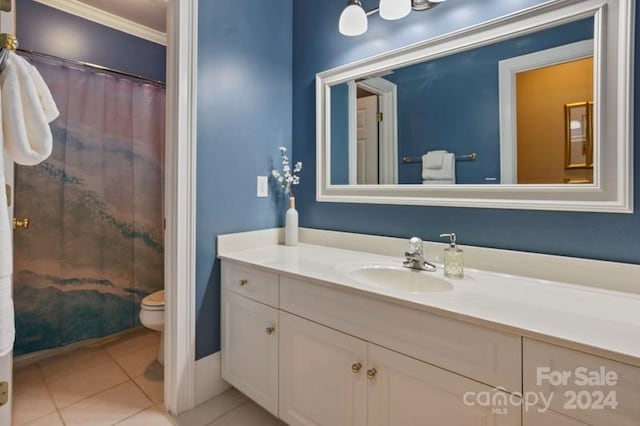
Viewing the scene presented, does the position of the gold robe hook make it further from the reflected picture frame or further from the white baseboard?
the reflected picture frame

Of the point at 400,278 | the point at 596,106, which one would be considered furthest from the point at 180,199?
the point at 596,106

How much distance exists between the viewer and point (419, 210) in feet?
5.09

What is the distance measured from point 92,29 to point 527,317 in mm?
3086

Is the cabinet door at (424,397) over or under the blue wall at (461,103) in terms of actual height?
under

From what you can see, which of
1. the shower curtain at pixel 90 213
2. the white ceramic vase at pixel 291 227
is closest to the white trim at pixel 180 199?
the white ceramic vase at pixel 291 227

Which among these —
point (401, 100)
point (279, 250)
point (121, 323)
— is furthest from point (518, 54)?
point (121, 323)

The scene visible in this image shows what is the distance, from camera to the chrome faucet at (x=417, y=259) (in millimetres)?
1341

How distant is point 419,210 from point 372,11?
1034 millimetres

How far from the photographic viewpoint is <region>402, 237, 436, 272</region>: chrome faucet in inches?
52.8

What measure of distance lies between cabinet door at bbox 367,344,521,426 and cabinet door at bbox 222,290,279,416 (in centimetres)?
49

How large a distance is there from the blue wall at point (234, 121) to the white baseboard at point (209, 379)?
4 centimetres

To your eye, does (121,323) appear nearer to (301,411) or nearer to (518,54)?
(301,411)

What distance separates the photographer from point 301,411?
4.22ft

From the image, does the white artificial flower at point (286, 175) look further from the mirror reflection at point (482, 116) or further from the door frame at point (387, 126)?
the door frame at point (387, 126)
